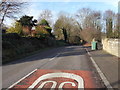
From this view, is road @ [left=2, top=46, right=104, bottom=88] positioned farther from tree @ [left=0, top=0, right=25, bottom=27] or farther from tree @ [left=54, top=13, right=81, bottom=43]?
tree @ [left=54, top=13, right=81, bottom=43]

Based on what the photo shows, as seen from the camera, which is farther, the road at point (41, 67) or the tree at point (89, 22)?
the tree at point (89, 22)

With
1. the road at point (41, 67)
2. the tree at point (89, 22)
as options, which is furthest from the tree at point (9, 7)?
the tree at point (89, 22)

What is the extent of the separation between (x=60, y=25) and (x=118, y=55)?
186 ft

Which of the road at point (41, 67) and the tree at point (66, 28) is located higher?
the tree at point (66, 28)

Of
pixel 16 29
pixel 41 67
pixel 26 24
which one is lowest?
pixel 41 67

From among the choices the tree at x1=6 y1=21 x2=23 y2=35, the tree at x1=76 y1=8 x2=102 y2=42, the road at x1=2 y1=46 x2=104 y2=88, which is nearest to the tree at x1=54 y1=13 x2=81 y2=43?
the tree at x1=76 y1=8 x2=102 y2=42

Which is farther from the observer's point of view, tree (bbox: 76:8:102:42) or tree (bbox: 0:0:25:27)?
tree (bbox: 76:8:102:42)

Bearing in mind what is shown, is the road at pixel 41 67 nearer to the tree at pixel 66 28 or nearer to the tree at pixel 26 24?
the tree at pixel 26 24

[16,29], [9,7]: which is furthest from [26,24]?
[9,7]

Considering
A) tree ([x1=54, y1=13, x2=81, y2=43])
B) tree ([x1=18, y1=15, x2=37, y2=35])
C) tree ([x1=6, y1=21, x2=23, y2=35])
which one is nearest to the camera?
tree ([x1=6, y1=21, x2=23, y2=35])

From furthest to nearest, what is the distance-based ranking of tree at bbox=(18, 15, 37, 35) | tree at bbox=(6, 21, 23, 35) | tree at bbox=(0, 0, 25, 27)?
tree at bbox=(18, 15, 37, 35) → tree at bbox=(6, 21, 23, 35) → tree at bbox=(0, 0, 25, 27)

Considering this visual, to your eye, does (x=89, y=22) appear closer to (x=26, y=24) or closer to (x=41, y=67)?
(x=26, y=24)

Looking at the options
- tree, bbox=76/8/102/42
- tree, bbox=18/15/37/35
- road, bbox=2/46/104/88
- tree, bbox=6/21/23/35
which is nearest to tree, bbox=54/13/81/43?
tree, bbox=76/8/102/42

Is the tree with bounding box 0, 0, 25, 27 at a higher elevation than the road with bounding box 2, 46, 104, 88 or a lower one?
higher
